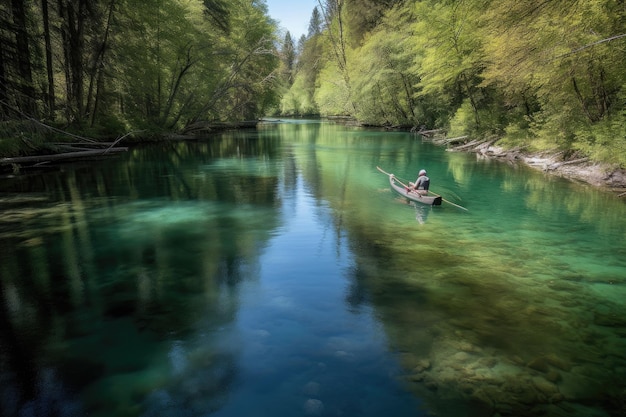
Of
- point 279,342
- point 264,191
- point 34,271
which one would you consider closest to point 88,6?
point 264,191

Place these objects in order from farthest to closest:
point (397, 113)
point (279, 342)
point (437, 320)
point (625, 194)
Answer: point (397, 113) < point (625, 194) < point (437, 320) < point (279, 342)

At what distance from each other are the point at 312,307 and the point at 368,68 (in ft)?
139

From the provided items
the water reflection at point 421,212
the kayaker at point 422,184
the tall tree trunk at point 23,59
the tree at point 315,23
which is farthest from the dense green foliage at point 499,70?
the tree at point 315,23

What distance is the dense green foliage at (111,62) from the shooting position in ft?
64.0

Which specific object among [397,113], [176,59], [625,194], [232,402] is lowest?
[232,402]

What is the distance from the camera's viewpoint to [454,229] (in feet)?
36.3

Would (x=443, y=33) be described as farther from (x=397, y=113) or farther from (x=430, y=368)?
(x=430, y=368)

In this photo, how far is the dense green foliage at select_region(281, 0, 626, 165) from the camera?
14539 mm

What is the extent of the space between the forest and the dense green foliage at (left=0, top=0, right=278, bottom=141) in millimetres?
115

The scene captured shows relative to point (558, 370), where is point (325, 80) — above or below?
above

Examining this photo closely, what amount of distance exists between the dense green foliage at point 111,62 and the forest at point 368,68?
115 millimetres

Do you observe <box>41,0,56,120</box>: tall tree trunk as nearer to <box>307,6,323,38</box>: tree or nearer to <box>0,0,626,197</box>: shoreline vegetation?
<box>0,0,626,197</box>: shoreline vegetation

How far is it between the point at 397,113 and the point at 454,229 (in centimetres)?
4293

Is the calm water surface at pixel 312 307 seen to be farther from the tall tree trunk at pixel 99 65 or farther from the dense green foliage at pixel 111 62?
the tall tree trunk at pixel 99 65
